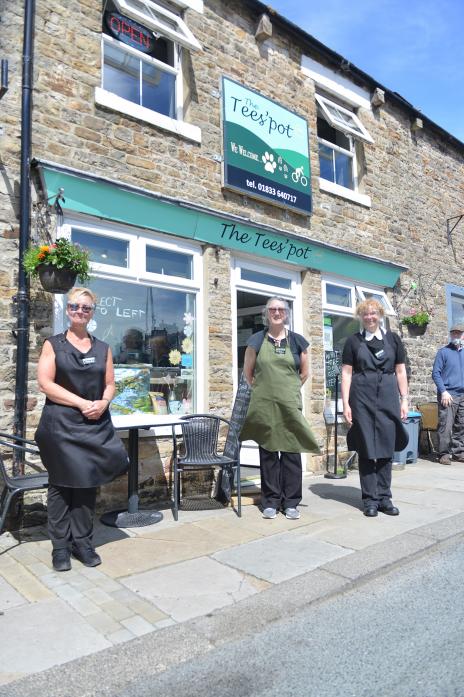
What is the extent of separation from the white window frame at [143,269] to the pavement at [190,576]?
1220mm

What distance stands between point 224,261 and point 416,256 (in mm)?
5270

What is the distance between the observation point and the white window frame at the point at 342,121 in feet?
28.5

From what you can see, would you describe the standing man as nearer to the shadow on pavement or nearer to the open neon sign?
the shadow on pavement

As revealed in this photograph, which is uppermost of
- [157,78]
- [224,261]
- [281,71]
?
[281,71]

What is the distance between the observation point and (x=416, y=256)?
10.6 meters

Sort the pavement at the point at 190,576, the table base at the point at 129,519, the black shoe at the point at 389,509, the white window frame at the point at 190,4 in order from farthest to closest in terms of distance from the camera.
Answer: the white window frame at the point at 190,4, the black shoe at the point at 389,509, the table base at the point at 129,519, the pavement at the point at 190,576

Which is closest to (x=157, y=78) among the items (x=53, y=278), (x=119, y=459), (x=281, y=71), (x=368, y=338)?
(x=281, y=71)

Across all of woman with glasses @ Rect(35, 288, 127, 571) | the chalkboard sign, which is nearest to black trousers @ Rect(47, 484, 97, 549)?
woman with glasses @ Rect(35, 288, 127, 571)

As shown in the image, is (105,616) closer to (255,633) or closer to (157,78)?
(255,633)

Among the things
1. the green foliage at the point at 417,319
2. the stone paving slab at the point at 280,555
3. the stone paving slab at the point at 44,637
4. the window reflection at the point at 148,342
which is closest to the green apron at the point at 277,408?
the stone paving slab at the point at 280,555

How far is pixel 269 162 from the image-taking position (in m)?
7.54

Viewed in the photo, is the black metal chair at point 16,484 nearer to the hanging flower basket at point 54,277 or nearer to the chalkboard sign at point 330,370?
the hanging flower basket at point 54,277

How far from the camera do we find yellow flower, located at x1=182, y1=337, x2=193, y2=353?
6.66 m

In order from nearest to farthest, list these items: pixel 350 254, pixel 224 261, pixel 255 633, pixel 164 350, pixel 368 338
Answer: pixel 255 633 → pixel 368 338 → pixel 164 350 → pixel 224 261 → pixel 350 254
